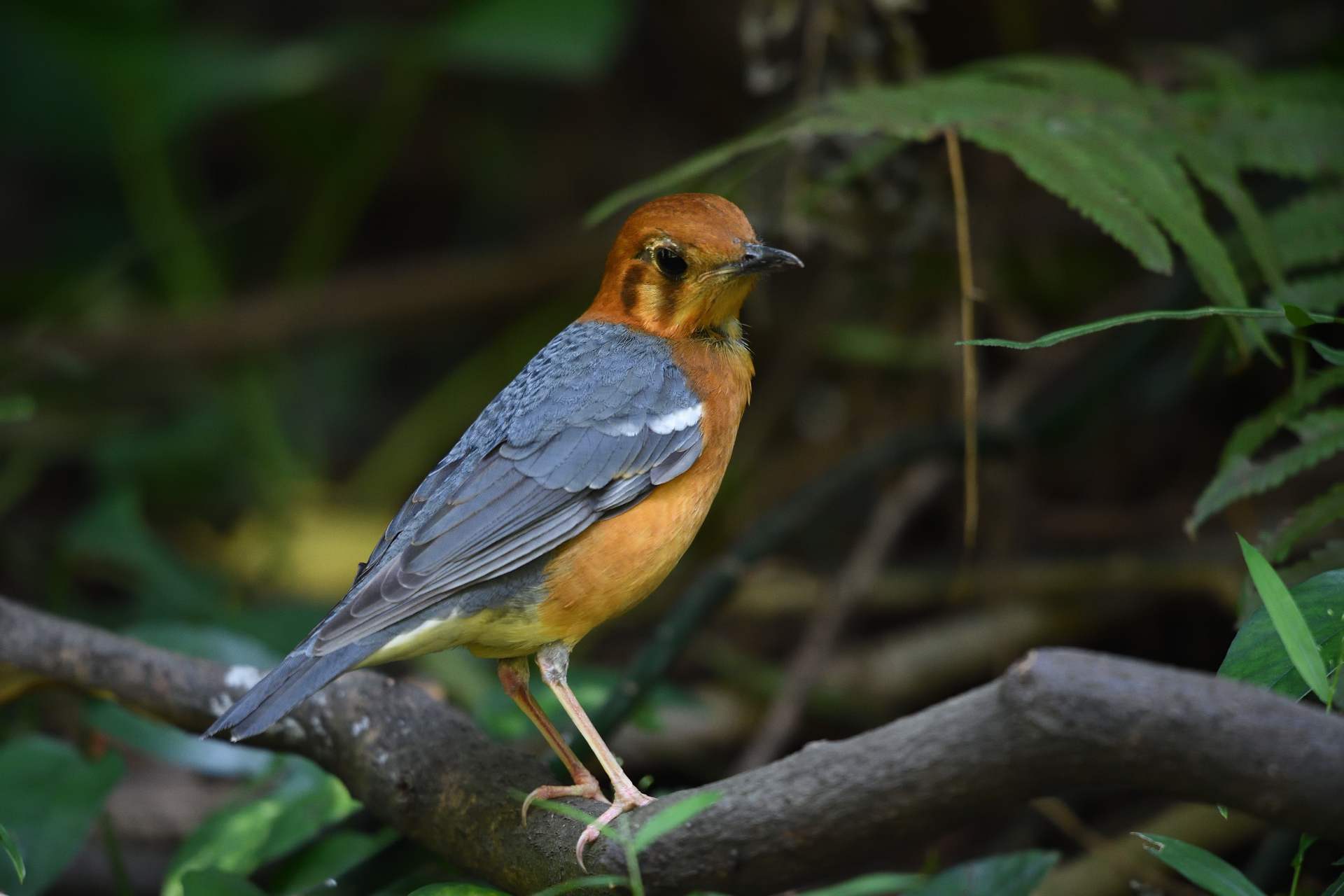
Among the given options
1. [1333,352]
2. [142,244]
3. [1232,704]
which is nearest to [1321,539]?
[1333,352]

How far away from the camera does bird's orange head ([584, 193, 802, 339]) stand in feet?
11.7

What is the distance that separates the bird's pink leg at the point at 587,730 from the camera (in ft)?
9.67

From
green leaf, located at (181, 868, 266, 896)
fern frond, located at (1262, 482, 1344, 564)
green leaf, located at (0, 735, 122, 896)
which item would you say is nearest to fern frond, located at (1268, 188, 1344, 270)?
fern frond, located at (1262, 482, 1344, 564)

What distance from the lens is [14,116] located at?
24.4ft

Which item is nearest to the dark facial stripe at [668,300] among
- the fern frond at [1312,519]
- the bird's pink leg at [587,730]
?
the bird's pink leg at [587,730]

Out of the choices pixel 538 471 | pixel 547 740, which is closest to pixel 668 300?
pixel 538 471

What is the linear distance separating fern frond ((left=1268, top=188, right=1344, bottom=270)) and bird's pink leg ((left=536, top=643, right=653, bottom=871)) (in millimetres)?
2228

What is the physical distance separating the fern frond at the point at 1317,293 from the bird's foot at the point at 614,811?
2067 millimetres

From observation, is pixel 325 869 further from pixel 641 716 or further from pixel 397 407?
pixel 397 407

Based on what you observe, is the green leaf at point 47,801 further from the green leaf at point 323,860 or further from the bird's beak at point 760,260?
the bird's beak at point 760,260

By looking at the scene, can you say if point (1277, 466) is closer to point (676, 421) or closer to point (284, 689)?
point (676, 421)

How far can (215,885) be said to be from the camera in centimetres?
291

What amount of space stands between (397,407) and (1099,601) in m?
4.70

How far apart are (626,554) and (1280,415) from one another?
1.64 metres
